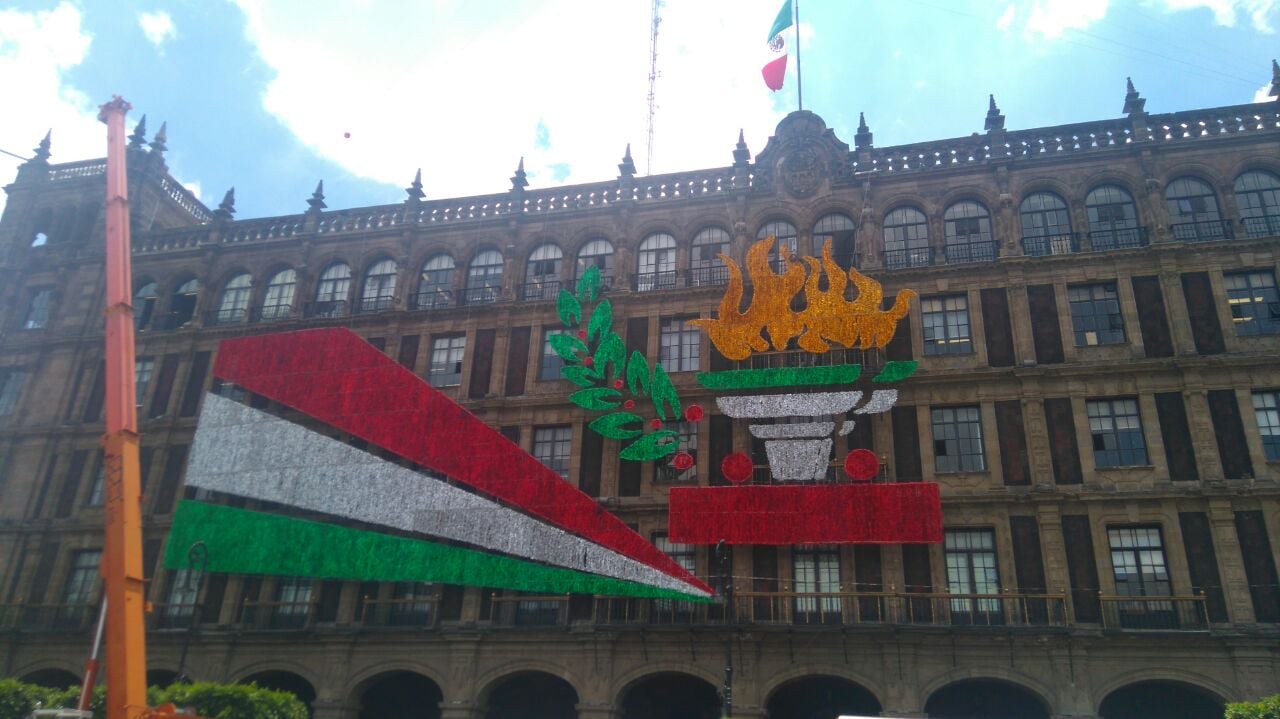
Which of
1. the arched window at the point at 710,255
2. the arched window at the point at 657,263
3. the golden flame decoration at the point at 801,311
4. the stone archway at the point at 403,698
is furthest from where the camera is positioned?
the arched window at the point at 657,263

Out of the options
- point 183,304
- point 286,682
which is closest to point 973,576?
point 286,682

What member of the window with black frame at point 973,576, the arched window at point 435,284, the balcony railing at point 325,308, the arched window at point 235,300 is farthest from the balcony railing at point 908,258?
the arched window at point 235,300

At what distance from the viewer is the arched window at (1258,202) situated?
108ft

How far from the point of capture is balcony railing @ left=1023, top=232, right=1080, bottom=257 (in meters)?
33.8

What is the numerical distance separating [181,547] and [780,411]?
2405 centimetres

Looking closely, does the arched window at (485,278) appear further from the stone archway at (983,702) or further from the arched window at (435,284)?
the stone archway at (983,702)

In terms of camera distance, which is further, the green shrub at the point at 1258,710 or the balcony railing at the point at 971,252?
the balcony railing at the point at 971,252

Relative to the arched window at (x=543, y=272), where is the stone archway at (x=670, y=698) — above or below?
below

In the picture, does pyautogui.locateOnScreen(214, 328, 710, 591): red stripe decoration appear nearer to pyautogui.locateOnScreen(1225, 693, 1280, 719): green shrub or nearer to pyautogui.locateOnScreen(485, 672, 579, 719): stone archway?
pyautogui.locateOnScreen(485, 672, 579, 719): stone archway

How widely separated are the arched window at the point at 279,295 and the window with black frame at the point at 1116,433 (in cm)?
3334

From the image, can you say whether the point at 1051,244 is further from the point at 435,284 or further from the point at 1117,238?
the point at 435,284

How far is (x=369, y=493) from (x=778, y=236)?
732 inches

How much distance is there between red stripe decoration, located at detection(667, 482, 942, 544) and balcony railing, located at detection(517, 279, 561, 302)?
10.5 meters

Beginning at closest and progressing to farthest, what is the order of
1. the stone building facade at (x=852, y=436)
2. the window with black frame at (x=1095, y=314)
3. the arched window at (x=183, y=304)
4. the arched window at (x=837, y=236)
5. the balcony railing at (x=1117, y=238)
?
the stone building facade at (x=852, y=436) → the window with black frame at (x=1095, y=314) → the balcony railing at (x=1117, y=238) → the arched window at (x=837, y=236) → the arched window at (x=183, y=304)
